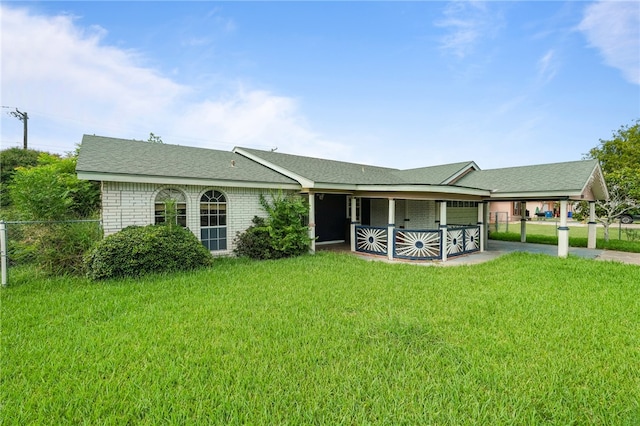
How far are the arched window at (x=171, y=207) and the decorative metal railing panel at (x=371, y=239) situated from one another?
21.6ft

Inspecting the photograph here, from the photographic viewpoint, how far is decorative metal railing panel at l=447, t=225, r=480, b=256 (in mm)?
10328

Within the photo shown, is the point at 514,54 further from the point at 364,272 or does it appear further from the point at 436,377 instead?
the point at 436,377

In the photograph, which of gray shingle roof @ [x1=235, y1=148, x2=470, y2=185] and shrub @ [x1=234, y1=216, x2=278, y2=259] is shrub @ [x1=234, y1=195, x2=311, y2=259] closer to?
shrub @ [x1=234, y1=216, x2=278, y2=259]

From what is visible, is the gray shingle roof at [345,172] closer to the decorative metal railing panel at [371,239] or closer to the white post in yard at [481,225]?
the decorative metal railing panel at [371,239]

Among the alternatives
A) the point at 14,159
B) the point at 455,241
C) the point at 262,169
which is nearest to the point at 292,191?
the point at 262,169

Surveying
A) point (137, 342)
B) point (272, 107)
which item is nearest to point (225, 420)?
point (137, 342)

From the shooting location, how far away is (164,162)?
9180 mm

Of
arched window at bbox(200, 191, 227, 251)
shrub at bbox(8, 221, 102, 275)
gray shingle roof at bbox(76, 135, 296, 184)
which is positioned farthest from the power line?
arched window at bbox(200, 191, 227, 251)

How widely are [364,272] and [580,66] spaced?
12.3 metres

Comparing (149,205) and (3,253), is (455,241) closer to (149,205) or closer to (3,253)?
(149,205)

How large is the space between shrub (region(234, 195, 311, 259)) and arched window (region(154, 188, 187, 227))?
1.97m

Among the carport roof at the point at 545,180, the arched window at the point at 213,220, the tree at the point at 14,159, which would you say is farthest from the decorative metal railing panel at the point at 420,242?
the tree at the point at 14,159

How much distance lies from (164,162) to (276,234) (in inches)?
176

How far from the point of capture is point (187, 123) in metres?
19.7
